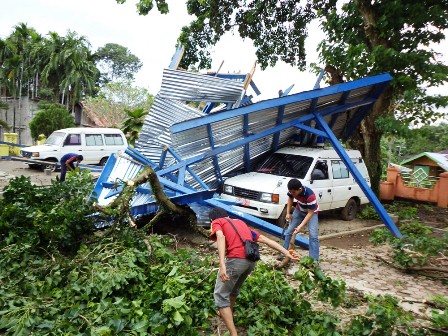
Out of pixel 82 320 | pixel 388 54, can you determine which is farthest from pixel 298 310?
pixel 388 54

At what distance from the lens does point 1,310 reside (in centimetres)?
359

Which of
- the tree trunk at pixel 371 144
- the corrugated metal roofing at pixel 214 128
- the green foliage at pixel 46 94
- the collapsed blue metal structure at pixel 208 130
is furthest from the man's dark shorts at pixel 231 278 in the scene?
the green foliage at pixel 46 94

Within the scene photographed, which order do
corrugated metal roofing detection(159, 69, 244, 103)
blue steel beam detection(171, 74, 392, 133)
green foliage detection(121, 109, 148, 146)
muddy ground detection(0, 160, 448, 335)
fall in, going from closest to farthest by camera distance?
muddy ground detection(0, 160, 448, 335), blue steel beam detection(171, 74, 392, 133), corrugated metal roofing detection(159, 69, 244, 103), green foliage detection(121, 109, 148, 146)

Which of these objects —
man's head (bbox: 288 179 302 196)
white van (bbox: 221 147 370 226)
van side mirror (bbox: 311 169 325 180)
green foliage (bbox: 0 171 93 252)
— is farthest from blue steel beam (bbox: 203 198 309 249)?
van side mirror (bbox: 311 169 325 180)

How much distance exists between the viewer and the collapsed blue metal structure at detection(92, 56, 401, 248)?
7.28 metres

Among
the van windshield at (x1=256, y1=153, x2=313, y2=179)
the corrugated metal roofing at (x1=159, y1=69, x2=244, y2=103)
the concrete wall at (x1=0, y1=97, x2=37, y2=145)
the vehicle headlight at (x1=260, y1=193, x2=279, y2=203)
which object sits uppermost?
the concrete wall at (x1=0, y1=97, x2=37, y2=145)

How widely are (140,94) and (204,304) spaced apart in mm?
27603

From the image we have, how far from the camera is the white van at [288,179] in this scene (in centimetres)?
777

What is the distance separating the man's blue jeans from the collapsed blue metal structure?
122 centimetres

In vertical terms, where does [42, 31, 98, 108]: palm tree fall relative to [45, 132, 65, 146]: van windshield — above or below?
above

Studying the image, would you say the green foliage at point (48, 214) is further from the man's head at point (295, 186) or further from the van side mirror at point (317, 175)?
the van side mirror at point (317, 175)

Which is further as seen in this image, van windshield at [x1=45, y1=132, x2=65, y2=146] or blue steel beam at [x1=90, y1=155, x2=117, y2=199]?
van windshield at [x1=45, y1=132, x2=65, y2=146]

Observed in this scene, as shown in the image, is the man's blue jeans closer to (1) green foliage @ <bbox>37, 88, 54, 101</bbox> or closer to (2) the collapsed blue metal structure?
(2) the collapsed blue metal structure

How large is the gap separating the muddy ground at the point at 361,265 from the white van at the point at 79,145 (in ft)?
34.9
